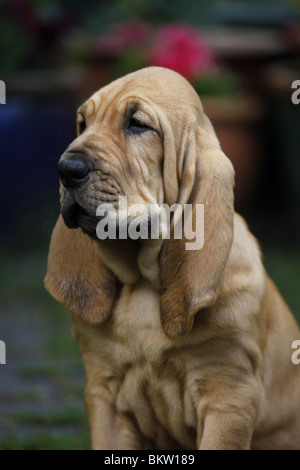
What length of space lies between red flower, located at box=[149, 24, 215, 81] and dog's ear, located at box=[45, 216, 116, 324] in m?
3.73

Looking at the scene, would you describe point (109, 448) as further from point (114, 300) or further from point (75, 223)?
point (75, 223)

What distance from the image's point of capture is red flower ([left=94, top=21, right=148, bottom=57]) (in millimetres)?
7113

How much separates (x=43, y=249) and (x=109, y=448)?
4.10 m

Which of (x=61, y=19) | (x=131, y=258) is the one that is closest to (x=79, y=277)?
(x=131, y=258)

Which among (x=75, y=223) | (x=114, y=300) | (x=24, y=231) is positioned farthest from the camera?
(x=24, y=231)

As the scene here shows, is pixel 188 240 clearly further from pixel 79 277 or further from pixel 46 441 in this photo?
pixel 46 441

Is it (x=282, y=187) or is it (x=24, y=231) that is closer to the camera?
(x=24, y=231)

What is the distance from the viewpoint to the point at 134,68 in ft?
23.1

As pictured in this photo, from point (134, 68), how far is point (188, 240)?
431 cm

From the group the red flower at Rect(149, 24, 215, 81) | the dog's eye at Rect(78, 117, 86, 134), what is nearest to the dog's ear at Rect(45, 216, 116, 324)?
the dog's eye at Rect(78, 117, 86, 134)

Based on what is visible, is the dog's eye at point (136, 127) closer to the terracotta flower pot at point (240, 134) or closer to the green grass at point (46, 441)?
the green grass at point (46, 441)

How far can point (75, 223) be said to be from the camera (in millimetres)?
2912

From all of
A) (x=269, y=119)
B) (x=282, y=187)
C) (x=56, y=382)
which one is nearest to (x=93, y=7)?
(x=269, y=119)

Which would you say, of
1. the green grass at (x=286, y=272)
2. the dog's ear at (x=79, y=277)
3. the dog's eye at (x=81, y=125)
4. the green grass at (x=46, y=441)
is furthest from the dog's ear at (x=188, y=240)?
the green grass at (x=286, y=272)
